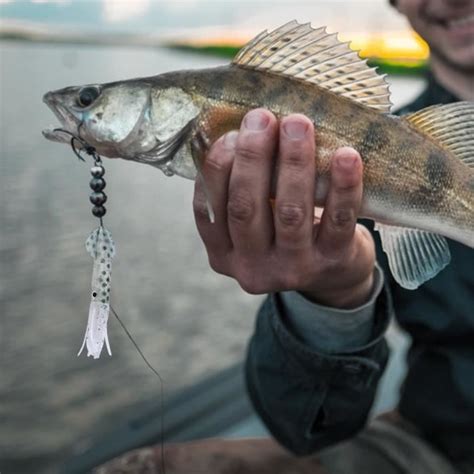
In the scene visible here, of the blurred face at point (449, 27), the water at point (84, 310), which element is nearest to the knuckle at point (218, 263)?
the blurred face at point (449, 27)

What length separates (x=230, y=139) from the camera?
6.45 ft

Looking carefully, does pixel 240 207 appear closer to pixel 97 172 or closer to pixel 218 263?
pixel 218 263

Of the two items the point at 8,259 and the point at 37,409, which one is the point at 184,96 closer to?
the point at 37,409

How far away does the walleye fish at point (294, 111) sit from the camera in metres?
1.95

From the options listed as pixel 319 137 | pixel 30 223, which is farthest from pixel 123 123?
pixel 30 223

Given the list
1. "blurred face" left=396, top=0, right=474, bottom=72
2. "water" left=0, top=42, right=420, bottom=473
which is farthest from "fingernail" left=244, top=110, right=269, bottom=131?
"water" left=0, top=42, right=420, bottom=473

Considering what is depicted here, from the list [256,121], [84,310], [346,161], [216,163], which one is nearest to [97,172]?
[216,163]

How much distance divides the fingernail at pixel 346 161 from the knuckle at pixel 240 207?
29 centimetres

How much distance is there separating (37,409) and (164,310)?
2152 millimetres

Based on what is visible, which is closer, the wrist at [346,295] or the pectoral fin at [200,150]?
the pectoral fin at [200,150]

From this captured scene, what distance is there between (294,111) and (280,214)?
0.98ft

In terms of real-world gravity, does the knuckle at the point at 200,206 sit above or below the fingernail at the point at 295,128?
below

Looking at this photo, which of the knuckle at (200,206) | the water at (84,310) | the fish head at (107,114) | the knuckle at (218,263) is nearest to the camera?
the fish head at (107,114)

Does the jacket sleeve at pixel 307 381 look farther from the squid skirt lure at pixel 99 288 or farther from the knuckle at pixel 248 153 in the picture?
the squid skirt lure at pixel 99 288
